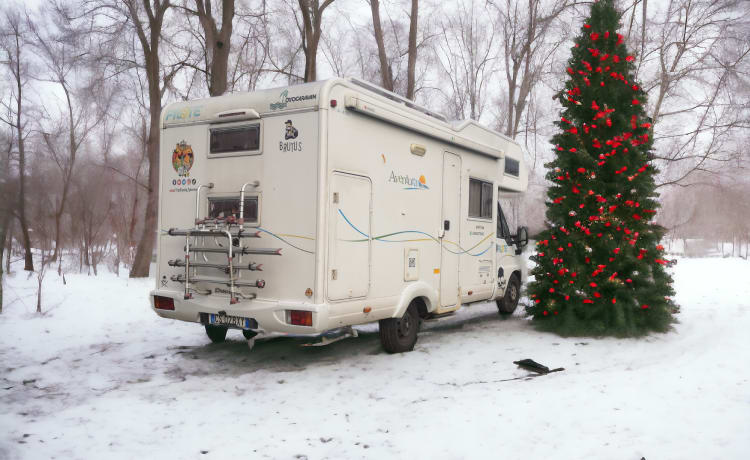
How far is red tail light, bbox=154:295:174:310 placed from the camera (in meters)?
6.31

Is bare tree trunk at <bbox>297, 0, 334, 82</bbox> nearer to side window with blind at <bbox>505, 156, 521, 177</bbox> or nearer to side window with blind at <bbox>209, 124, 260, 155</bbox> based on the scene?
side window with blind at <bbox>505, 156, 521, 177</bbox>

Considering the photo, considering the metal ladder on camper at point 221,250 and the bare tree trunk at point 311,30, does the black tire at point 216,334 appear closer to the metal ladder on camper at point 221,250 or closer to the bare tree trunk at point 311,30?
the metal ladder on camper at point 221,250

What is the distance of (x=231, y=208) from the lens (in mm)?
6117

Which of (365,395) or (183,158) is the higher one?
(183,158)

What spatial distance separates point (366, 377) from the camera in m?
5.86

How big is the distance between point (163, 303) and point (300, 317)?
1860mm

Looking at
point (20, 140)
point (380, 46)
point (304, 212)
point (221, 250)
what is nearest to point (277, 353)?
point (221, 250)

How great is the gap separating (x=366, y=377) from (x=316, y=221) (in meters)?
1.71

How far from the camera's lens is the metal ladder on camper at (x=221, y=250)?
5695 mm

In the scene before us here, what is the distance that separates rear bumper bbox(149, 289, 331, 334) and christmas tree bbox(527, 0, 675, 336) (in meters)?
4.12

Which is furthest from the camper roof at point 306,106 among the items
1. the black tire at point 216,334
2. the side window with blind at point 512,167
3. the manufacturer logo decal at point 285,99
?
the black tire at point 216,334

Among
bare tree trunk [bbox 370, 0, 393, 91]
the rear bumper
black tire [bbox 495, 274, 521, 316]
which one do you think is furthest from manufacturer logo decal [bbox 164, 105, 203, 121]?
bare tree trunk [bbox 370, 0, 393, 91]

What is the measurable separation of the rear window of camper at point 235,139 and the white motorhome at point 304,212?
0.01m

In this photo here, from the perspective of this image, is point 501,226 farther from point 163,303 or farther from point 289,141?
point 163,303
